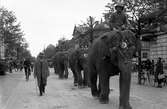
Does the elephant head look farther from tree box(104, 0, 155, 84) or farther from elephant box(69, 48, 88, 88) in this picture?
tree box(104, 0, 155, 84)

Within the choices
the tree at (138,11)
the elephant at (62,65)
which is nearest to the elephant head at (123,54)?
the tree at (138,11)

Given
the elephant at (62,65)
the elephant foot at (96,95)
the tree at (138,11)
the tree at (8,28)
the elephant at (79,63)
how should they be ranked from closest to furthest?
1. the elephant foot at (96,95)
2. the elephant at (79,63)
3. the tree at (138,11)
4. the elephant at (62,65)
5. the tree at (8,28)

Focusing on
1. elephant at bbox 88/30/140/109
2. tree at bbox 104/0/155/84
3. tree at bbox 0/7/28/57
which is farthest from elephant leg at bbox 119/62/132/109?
tree at bbox 0/7/28/57

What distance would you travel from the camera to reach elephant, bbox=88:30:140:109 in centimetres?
933

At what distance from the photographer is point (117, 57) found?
31.6 ft

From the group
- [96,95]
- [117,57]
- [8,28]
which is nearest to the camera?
[117,57]

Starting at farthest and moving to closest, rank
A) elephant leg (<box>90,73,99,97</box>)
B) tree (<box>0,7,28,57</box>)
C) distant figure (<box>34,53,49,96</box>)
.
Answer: tree (<box>0,7,28,57</box>) → distant figure (<box>34,53,49,96</box>) → elephant leg (<box>90,73,99,97</box>)

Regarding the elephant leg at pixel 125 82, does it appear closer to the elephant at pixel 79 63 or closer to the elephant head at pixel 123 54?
the elephant head at pixel 123 54

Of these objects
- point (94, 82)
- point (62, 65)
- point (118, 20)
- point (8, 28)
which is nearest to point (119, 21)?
point (118, 20)

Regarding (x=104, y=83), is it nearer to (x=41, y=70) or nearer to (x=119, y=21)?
(x=119, y=21)

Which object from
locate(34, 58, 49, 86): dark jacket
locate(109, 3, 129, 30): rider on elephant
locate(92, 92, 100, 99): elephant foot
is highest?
locate(109, 3, 129, 30): rider on elephant

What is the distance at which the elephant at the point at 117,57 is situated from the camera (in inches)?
367

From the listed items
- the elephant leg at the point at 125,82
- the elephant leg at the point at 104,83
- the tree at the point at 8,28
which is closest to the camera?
the elephant leg at the point at 125,82

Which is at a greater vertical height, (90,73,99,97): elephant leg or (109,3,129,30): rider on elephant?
(109,3,129,30): rider on elephant
